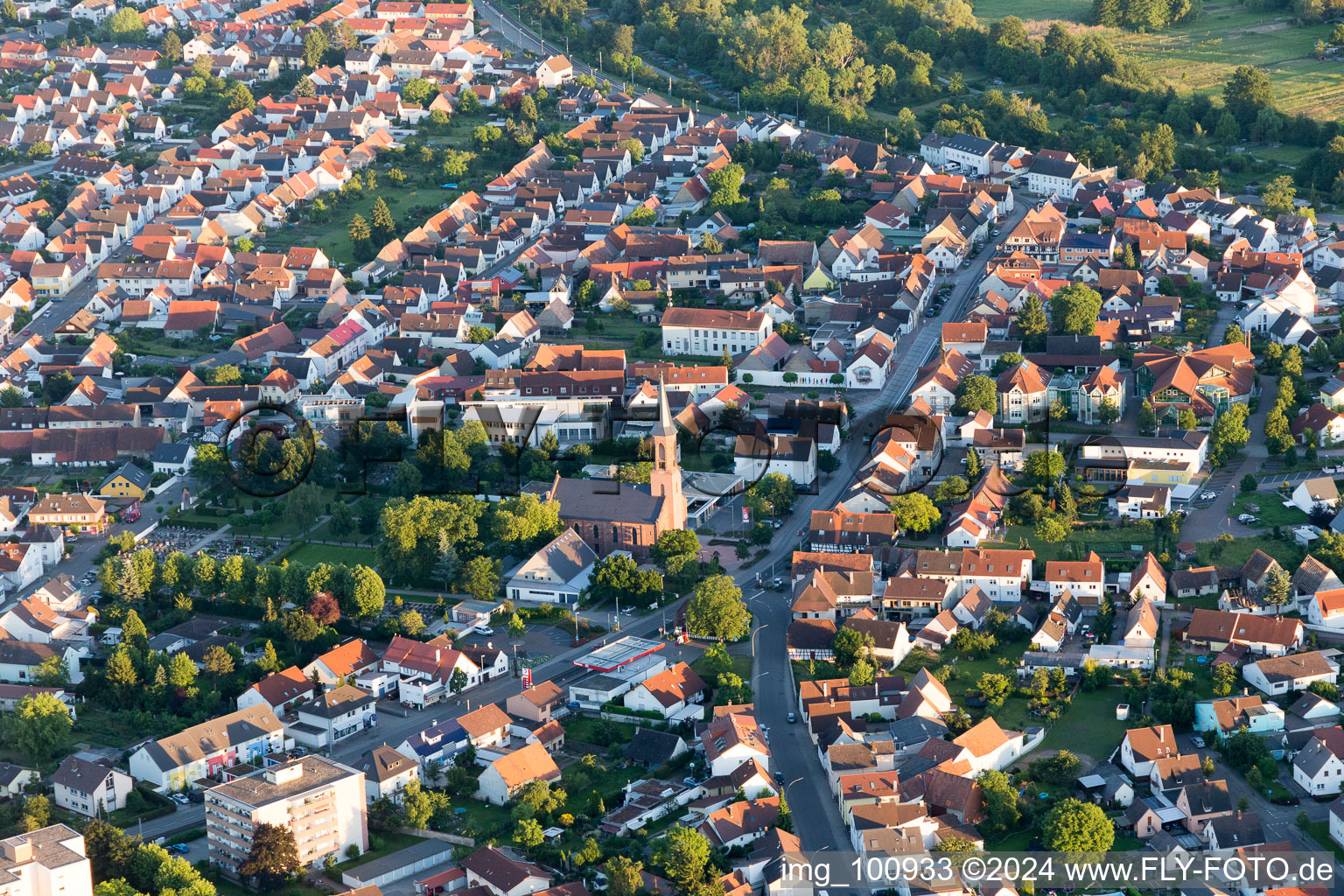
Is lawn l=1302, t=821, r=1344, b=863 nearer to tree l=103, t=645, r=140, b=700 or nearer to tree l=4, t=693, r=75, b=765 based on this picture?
tree l=103, t=645, r=140, b=700

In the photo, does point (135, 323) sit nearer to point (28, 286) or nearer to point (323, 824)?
point (28, 286)

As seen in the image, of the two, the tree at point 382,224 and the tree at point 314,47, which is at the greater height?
the tree at point 314,47

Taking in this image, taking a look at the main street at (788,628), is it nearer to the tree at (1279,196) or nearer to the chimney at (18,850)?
the chimney at (18,850)

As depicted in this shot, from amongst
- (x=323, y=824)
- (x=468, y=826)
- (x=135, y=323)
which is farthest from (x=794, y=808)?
(x=135, y=323)

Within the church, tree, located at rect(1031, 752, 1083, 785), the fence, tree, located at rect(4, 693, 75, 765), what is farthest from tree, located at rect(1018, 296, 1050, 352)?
tree, located at rect(4, 693, 75, 765)

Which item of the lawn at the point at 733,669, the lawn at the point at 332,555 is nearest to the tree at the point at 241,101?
the lawn at the point at 332,555
